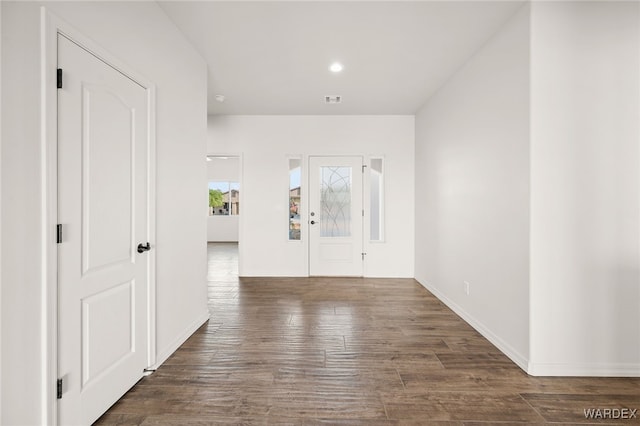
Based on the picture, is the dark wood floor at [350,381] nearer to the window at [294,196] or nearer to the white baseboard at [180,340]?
the white baseboard at [180,340]

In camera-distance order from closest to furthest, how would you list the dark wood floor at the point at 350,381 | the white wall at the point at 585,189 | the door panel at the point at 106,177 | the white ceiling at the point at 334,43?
the door panel at the point at 106,177 < the dark wood floor at the point at 350,381 < the white wall at the point at 585,189 < the white ceiling at the point at 334,43

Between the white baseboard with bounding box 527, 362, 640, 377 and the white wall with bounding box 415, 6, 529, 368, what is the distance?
6.1 inches

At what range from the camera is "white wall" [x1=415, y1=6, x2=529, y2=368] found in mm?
2383

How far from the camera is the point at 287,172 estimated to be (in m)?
5.41

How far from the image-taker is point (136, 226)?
6.94ft

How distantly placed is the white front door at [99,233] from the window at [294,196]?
3.30m

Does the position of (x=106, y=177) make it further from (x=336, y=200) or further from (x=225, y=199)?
(x=225, y=199)

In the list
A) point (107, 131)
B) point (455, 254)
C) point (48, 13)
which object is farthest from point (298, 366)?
point (48, 13)

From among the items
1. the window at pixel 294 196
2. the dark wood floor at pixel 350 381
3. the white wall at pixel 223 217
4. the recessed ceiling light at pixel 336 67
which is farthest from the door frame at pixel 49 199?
the white wall at pixel 223 217

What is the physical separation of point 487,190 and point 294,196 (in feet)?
10.6

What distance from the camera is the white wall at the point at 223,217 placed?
10.9 metres

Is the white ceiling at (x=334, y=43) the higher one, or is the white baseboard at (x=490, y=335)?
the white ceiling at (x=334, y=43)

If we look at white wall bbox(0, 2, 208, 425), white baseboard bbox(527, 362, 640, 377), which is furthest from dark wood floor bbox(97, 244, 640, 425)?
white wall bbox(0, 2, 208, 425)

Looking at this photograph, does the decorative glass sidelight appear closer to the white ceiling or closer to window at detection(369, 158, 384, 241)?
window at detection(369, 158, 384, 241)
